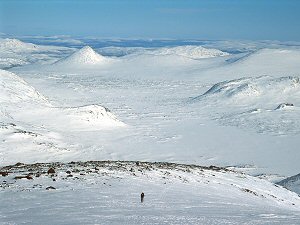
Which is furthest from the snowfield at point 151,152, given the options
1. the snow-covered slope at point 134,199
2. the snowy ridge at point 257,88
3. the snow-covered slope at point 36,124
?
the snowy ridge at point 257,88

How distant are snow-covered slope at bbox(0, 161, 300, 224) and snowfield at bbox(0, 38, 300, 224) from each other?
2.1 inches

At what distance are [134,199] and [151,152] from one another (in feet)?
143

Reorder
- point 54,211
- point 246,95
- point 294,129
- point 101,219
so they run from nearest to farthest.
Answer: point 101,219 < point 54,211 < point 294,129 < point 246,95

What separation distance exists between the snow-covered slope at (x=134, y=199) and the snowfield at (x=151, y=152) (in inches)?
2.1

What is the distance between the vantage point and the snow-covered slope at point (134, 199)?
1343cm

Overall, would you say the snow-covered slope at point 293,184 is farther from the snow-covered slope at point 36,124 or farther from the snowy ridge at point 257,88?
the snowy ridge at point 257,88

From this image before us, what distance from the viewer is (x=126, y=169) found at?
25.0m

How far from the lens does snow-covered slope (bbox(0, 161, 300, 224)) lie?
13430 millimetres

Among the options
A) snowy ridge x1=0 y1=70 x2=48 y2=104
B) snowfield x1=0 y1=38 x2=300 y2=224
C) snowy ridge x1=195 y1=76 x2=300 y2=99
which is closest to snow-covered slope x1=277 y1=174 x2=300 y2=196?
snowfield x1=0 y1=38 x2=300 y2=224

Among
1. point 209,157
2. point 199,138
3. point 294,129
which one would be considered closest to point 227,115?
point 294,129

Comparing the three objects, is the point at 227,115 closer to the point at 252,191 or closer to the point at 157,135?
the point at 157,135

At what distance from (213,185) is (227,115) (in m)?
74.2

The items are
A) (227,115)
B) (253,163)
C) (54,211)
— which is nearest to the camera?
(54,211)

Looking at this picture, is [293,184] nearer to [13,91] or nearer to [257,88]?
[13,91]
